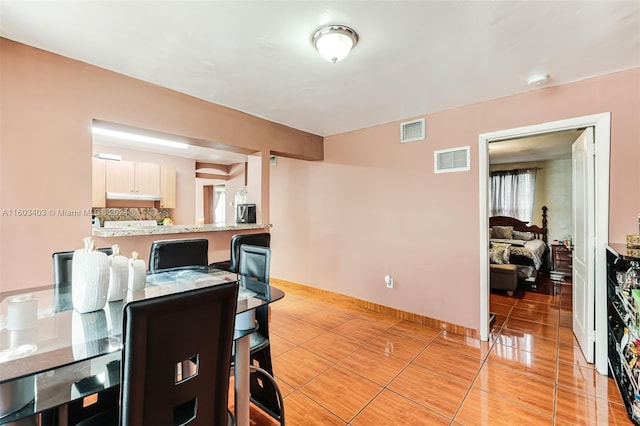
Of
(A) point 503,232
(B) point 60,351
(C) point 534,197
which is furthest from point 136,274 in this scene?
(C) point 534,197

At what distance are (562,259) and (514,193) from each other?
1.73m

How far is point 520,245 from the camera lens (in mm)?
5102

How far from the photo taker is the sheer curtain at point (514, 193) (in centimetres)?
625

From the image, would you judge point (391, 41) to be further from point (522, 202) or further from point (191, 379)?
point (522, 202)

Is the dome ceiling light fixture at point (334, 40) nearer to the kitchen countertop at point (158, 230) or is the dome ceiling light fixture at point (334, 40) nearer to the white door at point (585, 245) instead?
the kitchen countertop at point (158, 230)

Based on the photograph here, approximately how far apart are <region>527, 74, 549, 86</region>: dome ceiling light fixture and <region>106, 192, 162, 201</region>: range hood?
5.95 m

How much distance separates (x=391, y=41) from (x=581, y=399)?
2856mm

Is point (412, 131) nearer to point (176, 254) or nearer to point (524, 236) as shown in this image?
point (176, 254)

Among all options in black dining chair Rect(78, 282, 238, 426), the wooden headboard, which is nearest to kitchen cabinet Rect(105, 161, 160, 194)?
black dining chair Rect(78, 282, 238, 426)

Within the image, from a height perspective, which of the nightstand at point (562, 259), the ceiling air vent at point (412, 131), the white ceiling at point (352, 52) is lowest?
the nightstand at point (562, 259)

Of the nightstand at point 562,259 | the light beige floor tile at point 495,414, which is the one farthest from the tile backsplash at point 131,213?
the nightstand at point 562,259

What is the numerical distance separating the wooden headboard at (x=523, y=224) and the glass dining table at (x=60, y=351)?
21.6 feet

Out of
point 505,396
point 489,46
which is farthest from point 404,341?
point 489,46

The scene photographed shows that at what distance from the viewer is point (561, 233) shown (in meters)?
5.90
